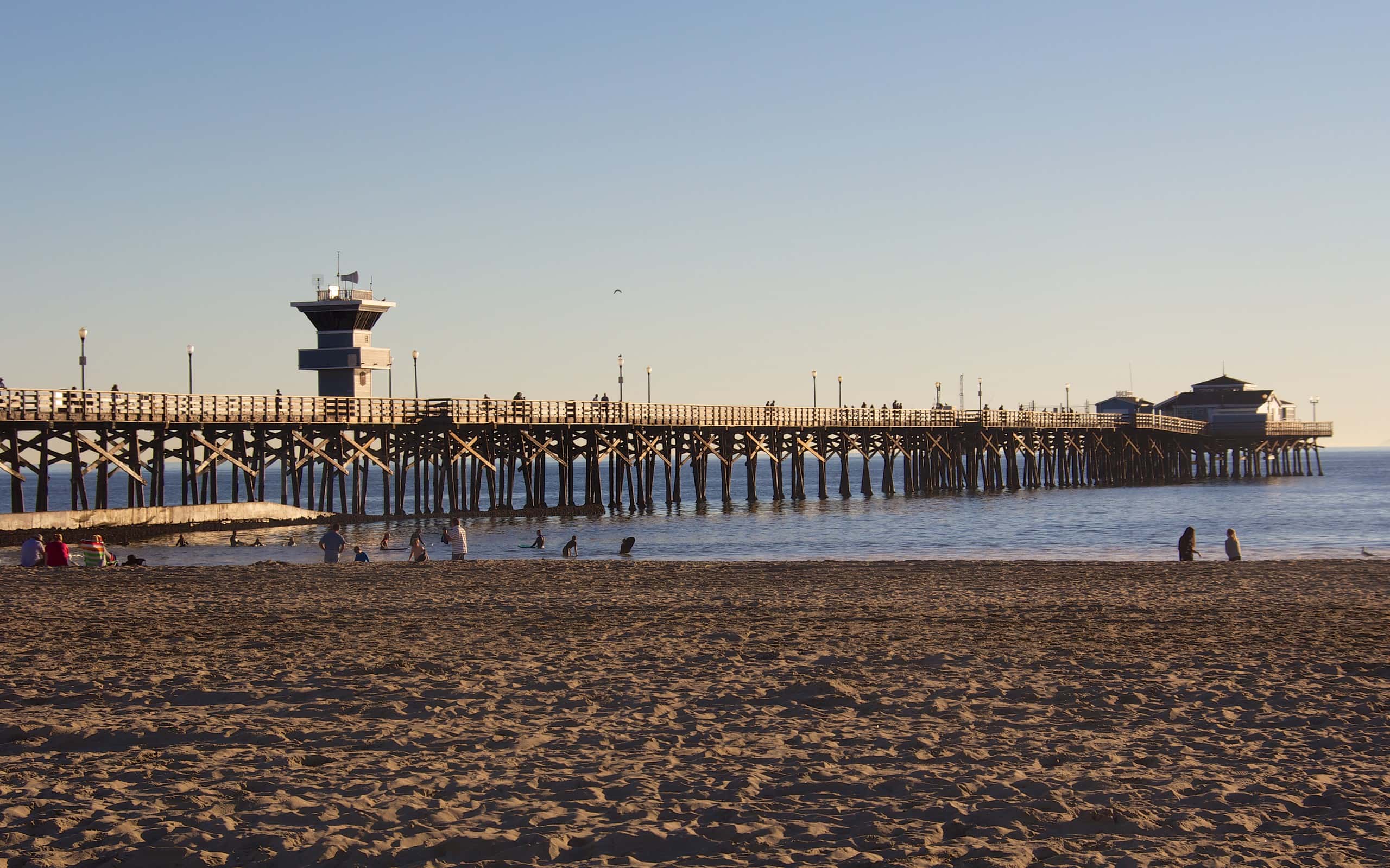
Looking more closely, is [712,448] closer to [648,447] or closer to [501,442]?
[648,447]

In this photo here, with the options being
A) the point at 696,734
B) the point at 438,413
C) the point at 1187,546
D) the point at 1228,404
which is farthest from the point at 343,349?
the point at 1228,404

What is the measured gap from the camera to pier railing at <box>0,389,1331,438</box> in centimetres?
3609

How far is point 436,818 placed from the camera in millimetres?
6949

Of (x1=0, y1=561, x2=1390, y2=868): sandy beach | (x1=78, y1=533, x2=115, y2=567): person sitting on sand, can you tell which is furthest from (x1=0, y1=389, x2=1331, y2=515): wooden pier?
Answer: (x1=0, y1=561, x2=1390, y2=868): sandy beach

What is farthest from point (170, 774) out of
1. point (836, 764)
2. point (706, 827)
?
point (836, 764)

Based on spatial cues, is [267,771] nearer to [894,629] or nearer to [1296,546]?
[894,629]

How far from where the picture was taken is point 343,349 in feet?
157

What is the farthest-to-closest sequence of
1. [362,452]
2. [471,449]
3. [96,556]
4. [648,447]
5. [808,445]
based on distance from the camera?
[808,445], [648,447], [471,449], [362,452], [96,556]

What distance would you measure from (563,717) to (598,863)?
10.4 ft

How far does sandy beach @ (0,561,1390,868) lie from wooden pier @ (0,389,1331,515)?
22.5 m

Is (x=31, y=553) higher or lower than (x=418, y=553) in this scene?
higher

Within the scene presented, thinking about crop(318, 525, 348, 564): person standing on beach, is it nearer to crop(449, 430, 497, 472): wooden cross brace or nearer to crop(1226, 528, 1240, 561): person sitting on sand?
crop(1226, 528, 1240, 561): person sitting on sand

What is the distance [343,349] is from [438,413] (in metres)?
5.85

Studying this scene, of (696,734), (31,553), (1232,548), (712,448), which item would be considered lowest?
(1232,548)
